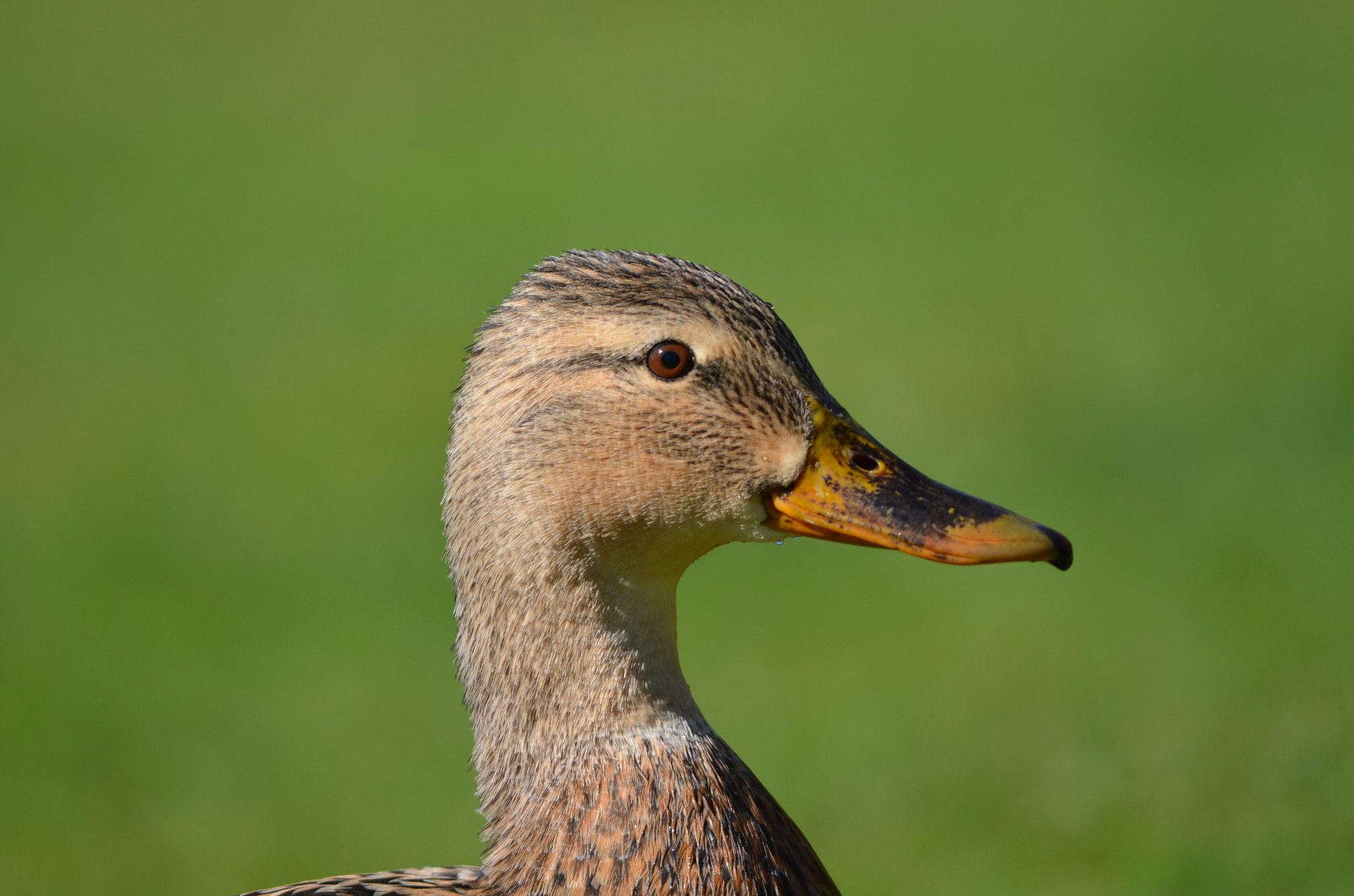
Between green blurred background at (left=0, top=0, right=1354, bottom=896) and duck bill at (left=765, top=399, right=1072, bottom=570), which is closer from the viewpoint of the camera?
duck bill at (left=765, top=399, right=1072, bottom=570)

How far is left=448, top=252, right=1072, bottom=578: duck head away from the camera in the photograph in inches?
71.8

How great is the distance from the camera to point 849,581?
5320 mm

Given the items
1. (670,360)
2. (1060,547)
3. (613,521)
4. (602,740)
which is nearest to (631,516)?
(613,521)

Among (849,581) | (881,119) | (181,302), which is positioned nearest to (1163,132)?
(881,119)

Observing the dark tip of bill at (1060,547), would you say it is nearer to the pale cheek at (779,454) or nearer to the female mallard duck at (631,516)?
the female mallard duck at (631,516)

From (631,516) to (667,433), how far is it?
124 mm

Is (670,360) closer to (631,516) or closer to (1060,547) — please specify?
(631,516)

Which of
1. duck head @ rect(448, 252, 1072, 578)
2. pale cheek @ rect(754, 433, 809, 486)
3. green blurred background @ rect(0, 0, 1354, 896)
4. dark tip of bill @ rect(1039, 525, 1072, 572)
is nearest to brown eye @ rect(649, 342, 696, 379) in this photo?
duck head @ rect(448, 252, 1072, 578)

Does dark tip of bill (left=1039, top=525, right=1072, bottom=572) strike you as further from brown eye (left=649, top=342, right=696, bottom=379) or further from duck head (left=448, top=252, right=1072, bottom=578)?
brown eye (left=649, top=342, right=696, bottom=379)

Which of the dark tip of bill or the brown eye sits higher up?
the brown eye

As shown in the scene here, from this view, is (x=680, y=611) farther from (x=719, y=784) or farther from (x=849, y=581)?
(x=719, y=784)

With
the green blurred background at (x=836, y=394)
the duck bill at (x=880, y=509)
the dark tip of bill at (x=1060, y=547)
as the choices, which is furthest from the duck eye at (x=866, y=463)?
the green blurred background at (x=836, y=394)

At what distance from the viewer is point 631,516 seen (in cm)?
183

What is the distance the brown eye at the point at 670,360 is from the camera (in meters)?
1.83
